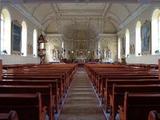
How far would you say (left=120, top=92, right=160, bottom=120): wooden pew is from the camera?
134 inches

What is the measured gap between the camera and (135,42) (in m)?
28.7

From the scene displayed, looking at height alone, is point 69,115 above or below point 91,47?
below

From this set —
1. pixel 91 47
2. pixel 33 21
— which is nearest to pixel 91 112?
pixel 33 21

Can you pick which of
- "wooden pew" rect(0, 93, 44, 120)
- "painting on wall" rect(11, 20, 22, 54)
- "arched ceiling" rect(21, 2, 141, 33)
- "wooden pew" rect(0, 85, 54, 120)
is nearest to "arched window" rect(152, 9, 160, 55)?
"arched ceiling" rect(21, 2, 141, 33)

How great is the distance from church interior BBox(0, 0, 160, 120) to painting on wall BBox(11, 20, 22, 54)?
0.25 feet

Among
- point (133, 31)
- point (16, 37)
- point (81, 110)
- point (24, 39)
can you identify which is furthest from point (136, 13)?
point (81, 110)

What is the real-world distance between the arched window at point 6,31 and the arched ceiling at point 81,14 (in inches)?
135

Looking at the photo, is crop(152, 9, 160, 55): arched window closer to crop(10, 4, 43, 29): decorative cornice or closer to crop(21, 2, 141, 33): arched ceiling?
crop(21, 2, 141, 33): arched ceiling

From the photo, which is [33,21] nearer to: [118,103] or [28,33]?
[28,33]

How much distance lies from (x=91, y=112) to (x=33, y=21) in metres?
25.3

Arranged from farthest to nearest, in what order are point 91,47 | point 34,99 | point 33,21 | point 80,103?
point 91,47 < point 33,21 < point 80,103 < point 34,99

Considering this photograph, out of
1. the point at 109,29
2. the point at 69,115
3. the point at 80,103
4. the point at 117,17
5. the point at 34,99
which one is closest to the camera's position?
the point at 34,99

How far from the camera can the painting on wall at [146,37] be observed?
2302 cm

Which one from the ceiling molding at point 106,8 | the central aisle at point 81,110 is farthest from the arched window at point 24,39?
the central aisle at point 81,110
